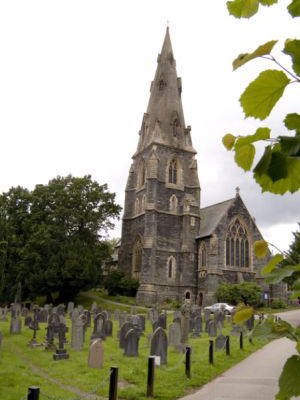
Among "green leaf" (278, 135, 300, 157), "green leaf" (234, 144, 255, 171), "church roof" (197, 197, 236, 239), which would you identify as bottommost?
"green leaf" (278, 135, 300, 157)

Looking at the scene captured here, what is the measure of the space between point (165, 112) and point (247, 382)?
37.9m

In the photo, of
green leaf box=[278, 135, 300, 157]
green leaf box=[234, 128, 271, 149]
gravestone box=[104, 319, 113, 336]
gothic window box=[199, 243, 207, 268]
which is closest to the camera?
green leaf box=[278, 135, 300, 157]

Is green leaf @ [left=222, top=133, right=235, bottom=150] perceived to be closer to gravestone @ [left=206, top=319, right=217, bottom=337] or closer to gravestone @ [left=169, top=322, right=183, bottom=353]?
gravestone @ [left=169, top=322, right=183, bottom=353]

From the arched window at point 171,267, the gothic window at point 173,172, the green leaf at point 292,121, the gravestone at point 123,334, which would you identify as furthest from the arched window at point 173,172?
the green leaf at point 292,121

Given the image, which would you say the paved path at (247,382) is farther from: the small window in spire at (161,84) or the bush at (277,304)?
the small window in spire at (161,84)

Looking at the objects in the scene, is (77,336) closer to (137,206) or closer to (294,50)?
(294,50)

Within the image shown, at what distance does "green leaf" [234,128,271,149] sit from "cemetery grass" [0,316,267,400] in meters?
6.98

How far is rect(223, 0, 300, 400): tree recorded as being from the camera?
0.98 m

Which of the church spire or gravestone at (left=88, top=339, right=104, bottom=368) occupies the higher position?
the church spire

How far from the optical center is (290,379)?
1001 mm

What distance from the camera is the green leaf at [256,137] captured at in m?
1.04

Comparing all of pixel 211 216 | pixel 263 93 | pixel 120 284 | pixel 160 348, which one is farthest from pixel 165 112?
pixel 263 93

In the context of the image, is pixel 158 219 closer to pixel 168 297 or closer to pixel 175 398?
pixel 168 297

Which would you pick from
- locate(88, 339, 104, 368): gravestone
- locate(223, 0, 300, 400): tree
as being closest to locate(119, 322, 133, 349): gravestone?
locate(88, 339, 104, 368): gravestone
